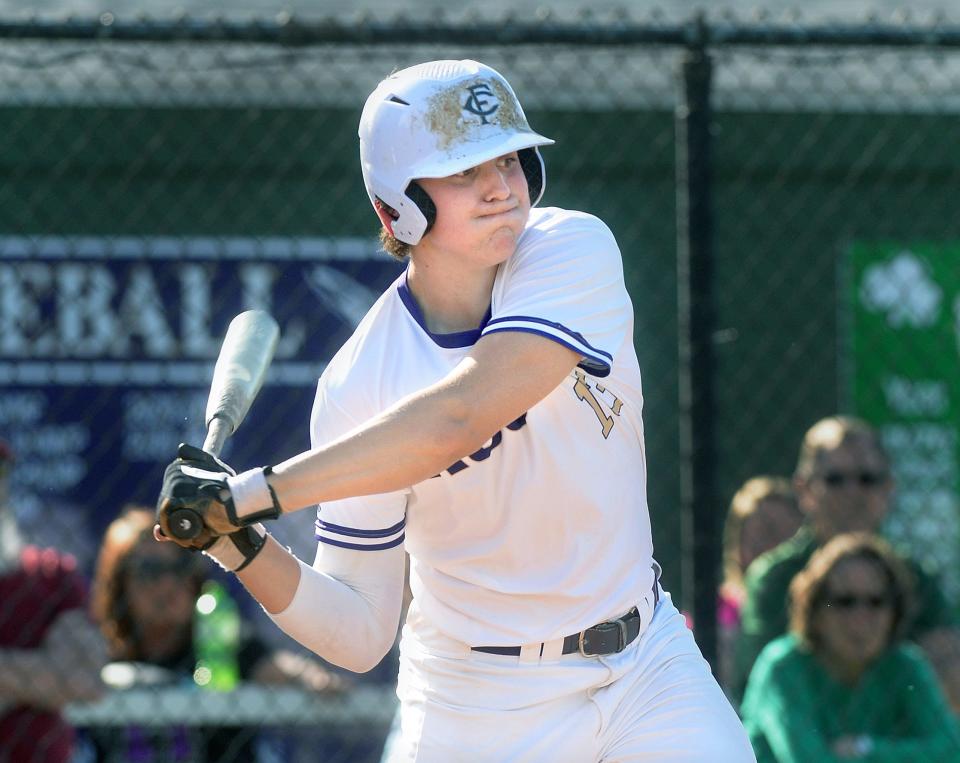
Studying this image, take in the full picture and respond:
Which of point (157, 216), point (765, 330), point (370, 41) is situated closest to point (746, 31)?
point (370, 41)

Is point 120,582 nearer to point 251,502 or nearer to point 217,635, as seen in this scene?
point 217,635

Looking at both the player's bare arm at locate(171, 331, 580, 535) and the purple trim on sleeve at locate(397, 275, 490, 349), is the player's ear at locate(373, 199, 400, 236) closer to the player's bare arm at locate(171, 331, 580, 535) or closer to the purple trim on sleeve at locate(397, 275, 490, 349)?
the purple trim on sleeve at locate(397, 275, 490, 349)

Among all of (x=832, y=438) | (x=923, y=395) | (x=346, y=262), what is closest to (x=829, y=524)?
(x=832, y=438)

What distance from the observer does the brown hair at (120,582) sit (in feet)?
14.2

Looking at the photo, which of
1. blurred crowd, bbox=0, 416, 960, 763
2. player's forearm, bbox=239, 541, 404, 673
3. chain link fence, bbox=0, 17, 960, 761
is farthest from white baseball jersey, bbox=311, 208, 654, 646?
chain link fence, bbox=0, 17, 960, 761

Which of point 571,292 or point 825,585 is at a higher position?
point 571,292

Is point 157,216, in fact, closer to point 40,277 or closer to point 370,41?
point 40,277

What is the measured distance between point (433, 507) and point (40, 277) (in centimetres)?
313

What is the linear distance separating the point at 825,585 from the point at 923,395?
196cm

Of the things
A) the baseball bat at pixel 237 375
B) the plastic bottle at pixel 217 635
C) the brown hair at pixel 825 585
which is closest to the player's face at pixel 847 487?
the brown hair at pixel 825 585

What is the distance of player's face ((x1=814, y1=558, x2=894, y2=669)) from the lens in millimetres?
3941

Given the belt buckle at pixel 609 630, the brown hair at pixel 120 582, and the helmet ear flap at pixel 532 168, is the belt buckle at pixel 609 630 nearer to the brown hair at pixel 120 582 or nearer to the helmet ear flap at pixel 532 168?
the helmet ear flap at pixel 532 168

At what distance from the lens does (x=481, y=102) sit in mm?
2434

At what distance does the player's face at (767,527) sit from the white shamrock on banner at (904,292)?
48.6 inches
